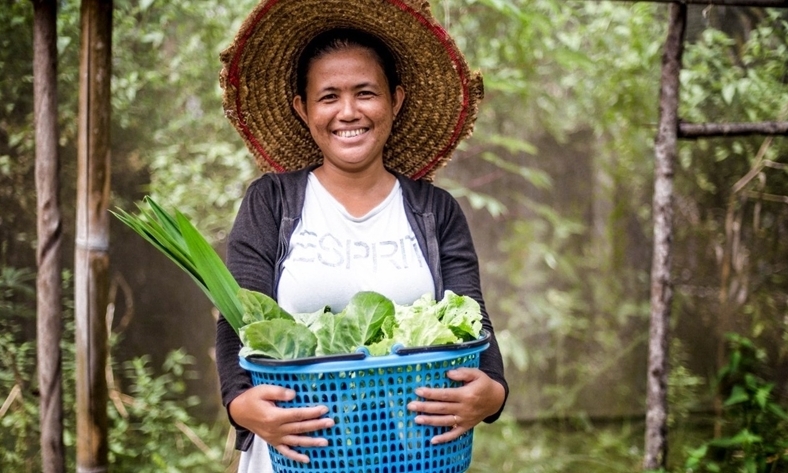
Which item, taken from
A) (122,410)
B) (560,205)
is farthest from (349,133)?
(560,205)

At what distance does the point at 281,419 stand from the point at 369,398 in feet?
0.60

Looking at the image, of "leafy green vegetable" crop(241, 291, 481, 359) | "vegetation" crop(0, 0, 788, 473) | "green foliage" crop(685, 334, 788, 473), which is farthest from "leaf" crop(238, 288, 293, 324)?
"green foliage" crop(685, 334, 788, 473)

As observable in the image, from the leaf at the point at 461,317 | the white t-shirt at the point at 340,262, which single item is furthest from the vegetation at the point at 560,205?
the leaf at the point at 461,317

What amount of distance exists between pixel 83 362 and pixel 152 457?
101 cm

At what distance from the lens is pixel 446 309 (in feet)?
4.96

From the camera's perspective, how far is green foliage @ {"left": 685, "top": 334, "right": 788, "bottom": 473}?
3.03 m

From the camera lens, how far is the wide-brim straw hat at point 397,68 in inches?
71.6

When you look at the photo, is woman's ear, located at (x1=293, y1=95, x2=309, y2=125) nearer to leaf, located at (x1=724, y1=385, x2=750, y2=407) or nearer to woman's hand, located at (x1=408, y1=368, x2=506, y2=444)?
woman's hand, located at (x1=408, y1=368, x2=506, y2=444)

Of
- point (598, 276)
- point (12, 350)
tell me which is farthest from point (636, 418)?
point (12, 350)

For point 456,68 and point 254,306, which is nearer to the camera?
point 254,306

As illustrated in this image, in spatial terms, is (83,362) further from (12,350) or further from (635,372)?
(635,372)

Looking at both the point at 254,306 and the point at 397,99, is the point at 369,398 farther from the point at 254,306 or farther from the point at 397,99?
the point at 397,99

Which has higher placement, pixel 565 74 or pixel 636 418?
pixel 565 74

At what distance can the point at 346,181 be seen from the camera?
73.9 inches
